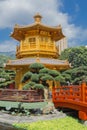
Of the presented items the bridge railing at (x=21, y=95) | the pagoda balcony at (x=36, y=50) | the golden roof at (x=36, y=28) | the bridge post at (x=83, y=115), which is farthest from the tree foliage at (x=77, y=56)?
the bridge post at (x=83, y=115)

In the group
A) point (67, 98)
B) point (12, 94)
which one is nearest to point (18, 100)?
point (12, 94)

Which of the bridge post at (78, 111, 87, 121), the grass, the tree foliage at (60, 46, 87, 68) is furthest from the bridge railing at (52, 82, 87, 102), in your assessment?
the tree foliage at (60, 46, 87, 68)

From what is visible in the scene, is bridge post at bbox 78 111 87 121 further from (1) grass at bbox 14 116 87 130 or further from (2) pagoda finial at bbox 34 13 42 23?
(2) pagoda finial at bbox 34 13 42 23

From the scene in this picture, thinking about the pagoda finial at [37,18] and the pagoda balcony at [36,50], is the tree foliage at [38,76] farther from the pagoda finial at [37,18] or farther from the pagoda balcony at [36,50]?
the pagoda finial at [37,18]

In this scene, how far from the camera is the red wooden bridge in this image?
15.1 metres

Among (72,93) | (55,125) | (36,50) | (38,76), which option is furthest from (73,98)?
(36,50)

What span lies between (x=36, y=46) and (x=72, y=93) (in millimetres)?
9514

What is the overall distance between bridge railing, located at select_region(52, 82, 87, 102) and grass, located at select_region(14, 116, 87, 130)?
1.46 metres

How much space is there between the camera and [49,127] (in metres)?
14.6

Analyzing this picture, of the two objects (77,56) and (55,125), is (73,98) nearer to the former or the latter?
(55,125)

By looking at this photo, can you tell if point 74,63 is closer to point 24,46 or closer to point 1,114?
point 24,46

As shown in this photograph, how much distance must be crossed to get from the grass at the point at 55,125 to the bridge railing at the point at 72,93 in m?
1.46

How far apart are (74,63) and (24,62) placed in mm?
26143

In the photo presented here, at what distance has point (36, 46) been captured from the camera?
2525cm
